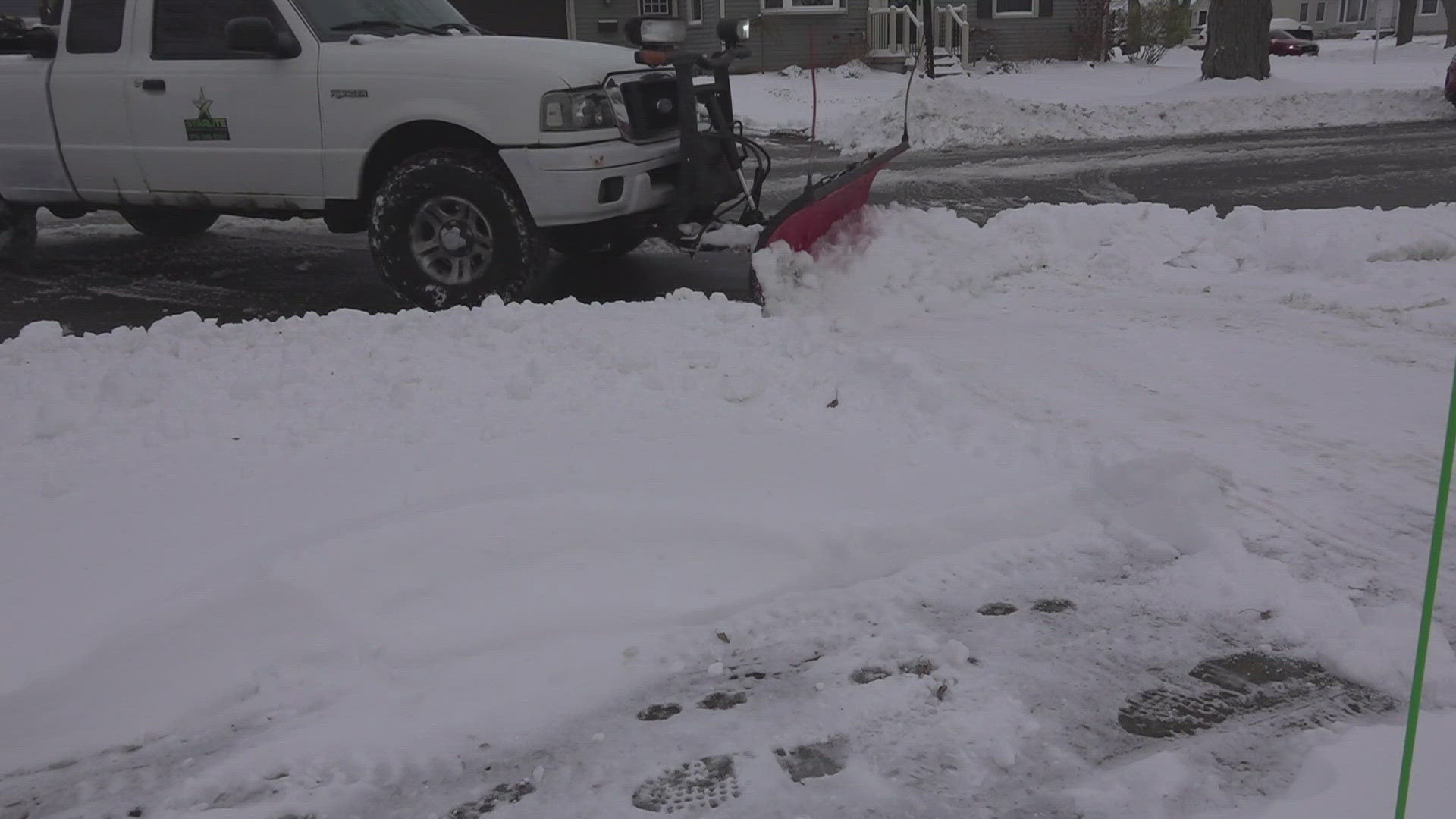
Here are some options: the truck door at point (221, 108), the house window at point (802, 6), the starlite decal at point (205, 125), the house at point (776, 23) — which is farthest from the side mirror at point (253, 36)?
the house window at point (802, 6)

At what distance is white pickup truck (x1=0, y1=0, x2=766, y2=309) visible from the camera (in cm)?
589

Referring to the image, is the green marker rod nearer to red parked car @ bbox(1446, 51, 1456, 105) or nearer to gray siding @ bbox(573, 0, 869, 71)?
red parked car @ bbox(1446, 51, 1456, 105)

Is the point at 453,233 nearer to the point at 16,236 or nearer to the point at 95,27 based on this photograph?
the point at 95,27

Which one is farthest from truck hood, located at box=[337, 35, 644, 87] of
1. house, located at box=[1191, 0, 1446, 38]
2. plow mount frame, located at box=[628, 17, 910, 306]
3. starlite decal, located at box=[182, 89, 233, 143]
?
house, located at box=[1191, 0, 1446, 38]

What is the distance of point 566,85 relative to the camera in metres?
5.83

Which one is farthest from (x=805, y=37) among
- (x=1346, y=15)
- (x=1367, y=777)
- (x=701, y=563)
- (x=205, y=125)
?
(x=1346, y=15)

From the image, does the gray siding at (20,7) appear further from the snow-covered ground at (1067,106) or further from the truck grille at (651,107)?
the truck grille at (651,107)

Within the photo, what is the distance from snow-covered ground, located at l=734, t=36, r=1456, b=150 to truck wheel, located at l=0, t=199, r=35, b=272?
9.51 meters

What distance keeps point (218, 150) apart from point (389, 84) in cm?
130

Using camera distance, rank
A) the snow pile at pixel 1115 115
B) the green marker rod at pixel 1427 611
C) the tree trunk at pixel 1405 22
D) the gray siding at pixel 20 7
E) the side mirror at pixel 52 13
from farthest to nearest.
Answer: the tree trunk at pixel 1405 22, the gray siding at pixel 20 7, the snow pile at pixel 1115 115, the side mirror at pixel 52 13, the green marker rod at pixel 1427 611

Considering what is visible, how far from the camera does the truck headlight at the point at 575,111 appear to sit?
5.82 metres

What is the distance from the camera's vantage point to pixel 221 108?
21.1ft

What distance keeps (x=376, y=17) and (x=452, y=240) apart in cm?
165

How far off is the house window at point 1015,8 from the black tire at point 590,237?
25133 mm
